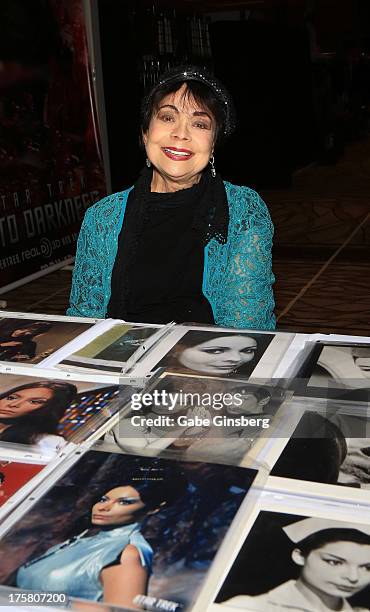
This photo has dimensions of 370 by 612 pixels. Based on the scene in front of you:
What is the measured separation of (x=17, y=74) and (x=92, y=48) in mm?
965

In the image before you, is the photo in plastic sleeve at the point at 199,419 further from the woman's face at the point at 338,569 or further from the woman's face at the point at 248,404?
the woman's face at the point at 338,569

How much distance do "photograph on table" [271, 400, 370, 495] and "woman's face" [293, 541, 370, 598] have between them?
0.13 meters

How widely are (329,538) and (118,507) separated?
254 millimetres

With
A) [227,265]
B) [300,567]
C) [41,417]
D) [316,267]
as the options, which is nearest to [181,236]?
[227,265]

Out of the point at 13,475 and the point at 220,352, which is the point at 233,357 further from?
the point at 13,475

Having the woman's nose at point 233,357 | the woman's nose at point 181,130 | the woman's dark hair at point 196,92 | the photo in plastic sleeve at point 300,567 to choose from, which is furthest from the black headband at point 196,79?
the photo in plastic sleeve at point 300,567

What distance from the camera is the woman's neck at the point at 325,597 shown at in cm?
73

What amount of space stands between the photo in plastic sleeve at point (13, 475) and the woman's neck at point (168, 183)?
3.88 feet

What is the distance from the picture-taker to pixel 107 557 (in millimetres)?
814

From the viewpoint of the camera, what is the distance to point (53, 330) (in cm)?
155

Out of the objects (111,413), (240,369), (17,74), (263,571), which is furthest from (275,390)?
(17,74)

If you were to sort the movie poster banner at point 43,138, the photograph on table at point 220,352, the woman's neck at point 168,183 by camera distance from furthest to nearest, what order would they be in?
the movie poster banner at point 43,138, the woman's neck at point 168,183, the photograph on table at point 220,352

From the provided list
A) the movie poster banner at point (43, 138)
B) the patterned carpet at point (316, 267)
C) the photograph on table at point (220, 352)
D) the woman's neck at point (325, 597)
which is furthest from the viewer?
the movie poster banner at point (43, 138)

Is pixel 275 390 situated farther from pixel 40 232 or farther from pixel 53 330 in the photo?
pixel 40 232
